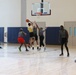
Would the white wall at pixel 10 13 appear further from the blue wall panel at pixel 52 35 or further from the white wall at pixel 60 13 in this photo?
the blue wall panel at pixel 52 35

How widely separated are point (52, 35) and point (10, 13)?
5642mm

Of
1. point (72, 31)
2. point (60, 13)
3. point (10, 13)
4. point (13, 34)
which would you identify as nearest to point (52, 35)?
point (72, 31)

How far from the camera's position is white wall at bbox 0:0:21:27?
22.5 meters

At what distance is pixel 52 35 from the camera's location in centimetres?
2119

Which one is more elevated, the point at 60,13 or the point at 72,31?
the point at 60,13

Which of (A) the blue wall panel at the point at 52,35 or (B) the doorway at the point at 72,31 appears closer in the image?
(B) the doorway at the point at 72,31

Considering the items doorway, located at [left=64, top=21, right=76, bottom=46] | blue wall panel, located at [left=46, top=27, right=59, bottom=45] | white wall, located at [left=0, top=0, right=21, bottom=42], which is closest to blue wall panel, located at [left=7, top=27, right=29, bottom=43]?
white wall, located at [left=0, top=0, right=21, bottom=42]

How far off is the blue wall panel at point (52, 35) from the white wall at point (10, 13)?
12.2 ft

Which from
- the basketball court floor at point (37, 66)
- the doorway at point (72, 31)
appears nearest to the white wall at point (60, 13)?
the doorway at point (72, 31)

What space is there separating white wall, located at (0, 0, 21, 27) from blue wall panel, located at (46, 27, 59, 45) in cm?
371

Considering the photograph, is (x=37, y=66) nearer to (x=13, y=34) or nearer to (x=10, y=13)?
(x=13, y=34)

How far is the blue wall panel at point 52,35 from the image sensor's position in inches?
829

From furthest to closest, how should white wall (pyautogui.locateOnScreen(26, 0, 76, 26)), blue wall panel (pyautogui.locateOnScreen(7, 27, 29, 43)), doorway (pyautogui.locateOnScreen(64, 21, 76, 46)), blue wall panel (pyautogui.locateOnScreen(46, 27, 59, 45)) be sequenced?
blue wall panel (pyautogui.locateOnScreen(7, 27, 29, 43)) < blue wall panel (pyautogui.locateOnScreen(46, 27, 59, 45)) < doorway (pyautogui.locateOnScreen(64, 21, 76, 46)) < white wall (pyautogui.locateOnScreen(26, 0, 76, 26))

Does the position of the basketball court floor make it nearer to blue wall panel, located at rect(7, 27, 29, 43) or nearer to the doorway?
the doorway
